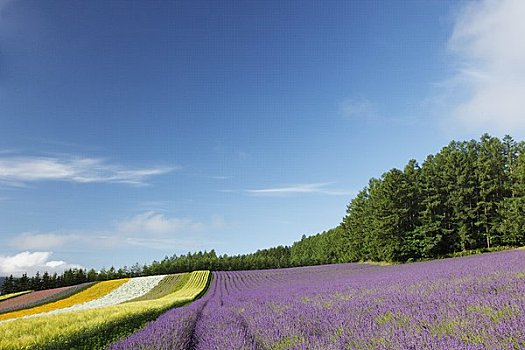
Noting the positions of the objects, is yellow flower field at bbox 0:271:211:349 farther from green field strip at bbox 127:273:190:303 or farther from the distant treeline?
the distant treeline

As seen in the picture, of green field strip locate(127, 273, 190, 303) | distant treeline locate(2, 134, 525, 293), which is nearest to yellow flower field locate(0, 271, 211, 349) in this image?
green field strip locate(127, 273, 190, 303)

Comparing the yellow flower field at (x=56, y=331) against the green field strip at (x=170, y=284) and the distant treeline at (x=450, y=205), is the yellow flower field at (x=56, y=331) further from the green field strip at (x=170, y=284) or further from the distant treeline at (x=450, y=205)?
the distant treeline at (x=450, y=205)

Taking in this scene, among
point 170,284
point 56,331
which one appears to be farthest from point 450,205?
point 56,331

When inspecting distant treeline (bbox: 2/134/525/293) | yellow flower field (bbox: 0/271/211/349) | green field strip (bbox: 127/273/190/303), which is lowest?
green field strip (bbox: 127/273/190/303)

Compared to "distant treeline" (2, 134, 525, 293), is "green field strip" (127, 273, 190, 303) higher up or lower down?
lower down

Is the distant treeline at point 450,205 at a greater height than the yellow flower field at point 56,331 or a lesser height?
greater

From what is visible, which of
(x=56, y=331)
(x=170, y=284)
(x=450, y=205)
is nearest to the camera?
(x=56, y=331)

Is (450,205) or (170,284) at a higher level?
(450,205)

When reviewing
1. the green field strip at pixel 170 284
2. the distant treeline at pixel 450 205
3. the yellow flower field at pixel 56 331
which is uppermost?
the distant treeline at pixel 450 205

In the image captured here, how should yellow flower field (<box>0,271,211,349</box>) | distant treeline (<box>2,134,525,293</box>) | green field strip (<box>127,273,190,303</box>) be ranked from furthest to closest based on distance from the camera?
distant treeline (<box>2,134,525,293</box>), green field strip (<box>127,273,190,303</box>), yellow flower field (<box>0,271,211,349</box>)

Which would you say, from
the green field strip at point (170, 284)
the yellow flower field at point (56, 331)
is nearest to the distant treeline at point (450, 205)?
the green field strip at point (170, 284)

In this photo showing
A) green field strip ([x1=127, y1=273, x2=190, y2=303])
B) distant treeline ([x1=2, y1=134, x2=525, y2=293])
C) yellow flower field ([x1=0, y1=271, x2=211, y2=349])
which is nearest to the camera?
yellow flower field ([x1=0, y1=271, x2=211, y2=349])

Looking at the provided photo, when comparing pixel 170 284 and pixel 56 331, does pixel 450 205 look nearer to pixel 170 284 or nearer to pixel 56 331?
pixel 170 284

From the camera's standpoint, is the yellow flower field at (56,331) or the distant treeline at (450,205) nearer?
the yellow flower field at (56,331)
